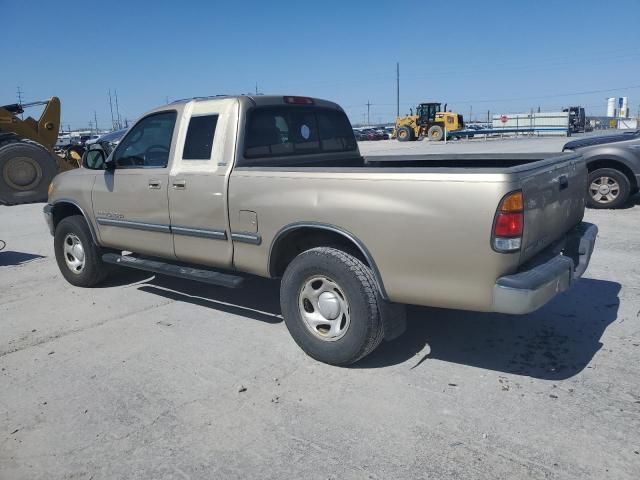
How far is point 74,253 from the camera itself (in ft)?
20.1

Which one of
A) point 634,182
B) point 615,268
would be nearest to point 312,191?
point 615,268

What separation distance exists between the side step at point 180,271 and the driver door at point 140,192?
0.35 feet

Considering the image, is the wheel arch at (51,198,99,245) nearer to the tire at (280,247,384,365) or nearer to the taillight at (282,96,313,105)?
the taillight at (282,96,313,105)

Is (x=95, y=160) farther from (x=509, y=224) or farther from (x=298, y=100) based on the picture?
(x=509, y=224)

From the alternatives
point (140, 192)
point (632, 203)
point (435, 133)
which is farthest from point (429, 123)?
point (140, 192)

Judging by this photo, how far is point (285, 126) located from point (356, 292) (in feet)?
6.45

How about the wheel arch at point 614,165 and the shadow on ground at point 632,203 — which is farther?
the shadow on ground at point 632,203

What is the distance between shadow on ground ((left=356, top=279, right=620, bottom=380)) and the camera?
151 inches

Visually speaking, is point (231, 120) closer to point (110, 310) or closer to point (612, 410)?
point (110, 310)

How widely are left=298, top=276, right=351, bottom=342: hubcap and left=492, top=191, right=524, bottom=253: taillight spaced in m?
1.13

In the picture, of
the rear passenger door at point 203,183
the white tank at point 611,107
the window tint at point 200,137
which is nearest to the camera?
the rear passenger door at point 203,183

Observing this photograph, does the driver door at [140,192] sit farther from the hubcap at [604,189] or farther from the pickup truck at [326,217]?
the hubcap at [604,189]

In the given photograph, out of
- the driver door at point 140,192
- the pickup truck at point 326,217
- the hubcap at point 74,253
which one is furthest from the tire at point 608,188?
the hubcap at point 74,253

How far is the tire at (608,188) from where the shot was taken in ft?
29.6
